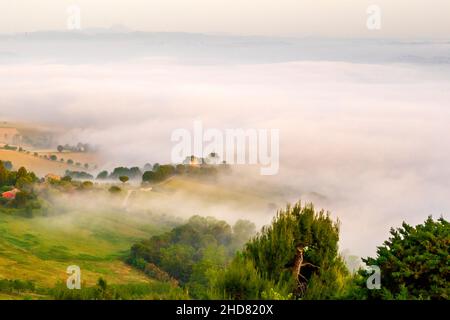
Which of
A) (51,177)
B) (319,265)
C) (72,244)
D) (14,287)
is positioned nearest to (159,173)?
(51,177)

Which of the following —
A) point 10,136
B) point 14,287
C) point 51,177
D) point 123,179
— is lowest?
point 14,287

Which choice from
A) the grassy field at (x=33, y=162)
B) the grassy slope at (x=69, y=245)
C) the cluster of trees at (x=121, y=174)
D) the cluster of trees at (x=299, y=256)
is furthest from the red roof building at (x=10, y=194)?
the cluster of trees at (x=299, y=256)

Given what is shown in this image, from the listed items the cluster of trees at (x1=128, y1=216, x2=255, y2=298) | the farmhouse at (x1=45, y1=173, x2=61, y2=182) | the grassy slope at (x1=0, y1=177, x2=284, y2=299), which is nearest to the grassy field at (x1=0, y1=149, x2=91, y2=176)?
the farmhouse at (x1=45, y1=173, x2=61, y2=182)

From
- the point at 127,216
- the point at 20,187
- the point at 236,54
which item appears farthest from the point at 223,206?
the point at 236,54

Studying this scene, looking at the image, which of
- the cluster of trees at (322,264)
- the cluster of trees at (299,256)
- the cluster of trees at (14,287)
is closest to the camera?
the cluster of trees at (322,264)

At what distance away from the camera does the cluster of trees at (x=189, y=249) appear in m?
43.7

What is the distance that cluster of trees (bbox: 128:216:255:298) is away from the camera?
43.7 m

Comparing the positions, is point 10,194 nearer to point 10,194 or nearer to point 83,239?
point 10,194

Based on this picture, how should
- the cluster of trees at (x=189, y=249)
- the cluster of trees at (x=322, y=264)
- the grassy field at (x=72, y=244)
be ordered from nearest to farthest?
the cluster of trees at (x=322, y=264) → the cluster of trees at (x=189, y=249) → the grassy field at (x=72, y=244)

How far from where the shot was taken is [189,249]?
49625 mm

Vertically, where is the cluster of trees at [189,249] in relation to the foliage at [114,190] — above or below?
below

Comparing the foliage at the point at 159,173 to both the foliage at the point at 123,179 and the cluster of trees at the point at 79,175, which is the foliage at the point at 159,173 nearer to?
the foliage at the point at 123,179

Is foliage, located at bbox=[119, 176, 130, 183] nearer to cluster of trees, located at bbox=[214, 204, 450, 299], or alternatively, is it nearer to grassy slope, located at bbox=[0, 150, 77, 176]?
grassy slope, located at bbox=[0, 150, 77, 176]
